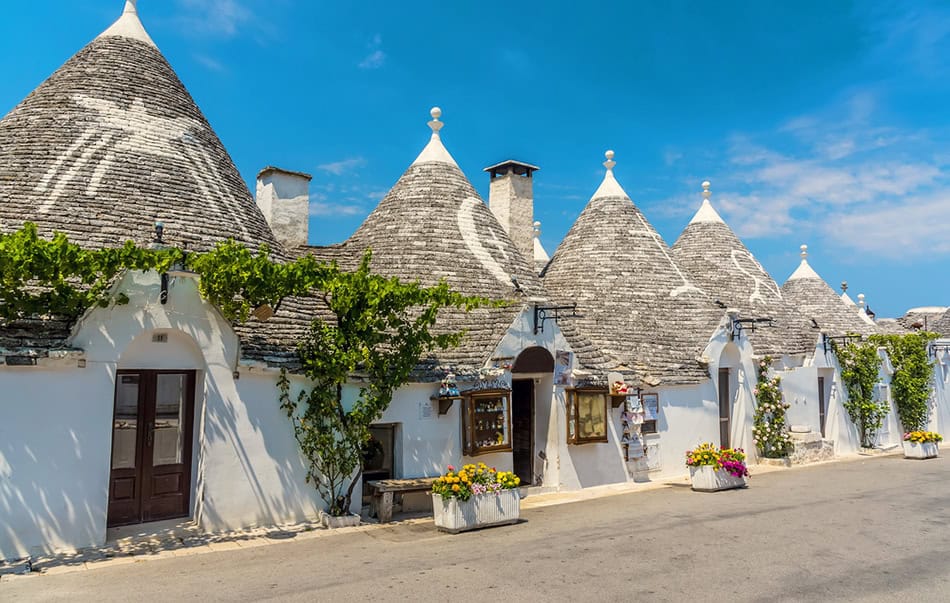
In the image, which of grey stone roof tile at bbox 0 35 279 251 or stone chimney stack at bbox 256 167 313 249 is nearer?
grey stone roof tile at bbox 0 35 279 251

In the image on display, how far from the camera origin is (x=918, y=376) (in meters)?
23.6

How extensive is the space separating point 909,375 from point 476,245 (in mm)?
17266

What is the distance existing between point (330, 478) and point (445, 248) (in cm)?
597

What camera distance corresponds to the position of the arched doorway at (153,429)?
9.52 meters

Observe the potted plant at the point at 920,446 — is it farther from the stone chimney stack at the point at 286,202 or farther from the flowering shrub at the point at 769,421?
the stone chimney stack at the point at 286,202

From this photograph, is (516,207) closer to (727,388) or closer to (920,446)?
(727,388)

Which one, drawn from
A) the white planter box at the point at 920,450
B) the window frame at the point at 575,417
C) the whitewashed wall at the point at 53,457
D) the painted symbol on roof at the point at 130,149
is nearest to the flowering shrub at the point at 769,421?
the white planter box at the point at 920,450

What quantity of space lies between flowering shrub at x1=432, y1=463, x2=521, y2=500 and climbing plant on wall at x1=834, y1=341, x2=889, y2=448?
48.8ft

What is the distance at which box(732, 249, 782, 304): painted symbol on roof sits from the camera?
69.4ft

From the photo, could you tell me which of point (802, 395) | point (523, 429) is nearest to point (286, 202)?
point (523, 429)

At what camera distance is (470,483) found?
10039 mm

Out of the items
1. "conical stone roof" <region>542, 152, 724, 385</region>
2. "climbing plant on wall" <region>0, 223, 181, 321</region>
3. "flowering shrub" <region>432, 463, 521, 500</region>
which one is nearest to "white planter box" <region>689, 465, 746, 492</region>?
"conical stone roof" <region>542, 152, 724, 385</region>

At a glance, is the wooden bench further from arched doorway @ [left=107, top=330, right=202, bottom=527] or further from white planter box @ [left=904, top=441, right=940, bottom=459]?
Answer: white planter box @ [left=904, top=441, right=940, bottom=459]

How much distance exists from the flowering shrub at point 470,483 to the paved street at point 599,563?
0.59 meters
